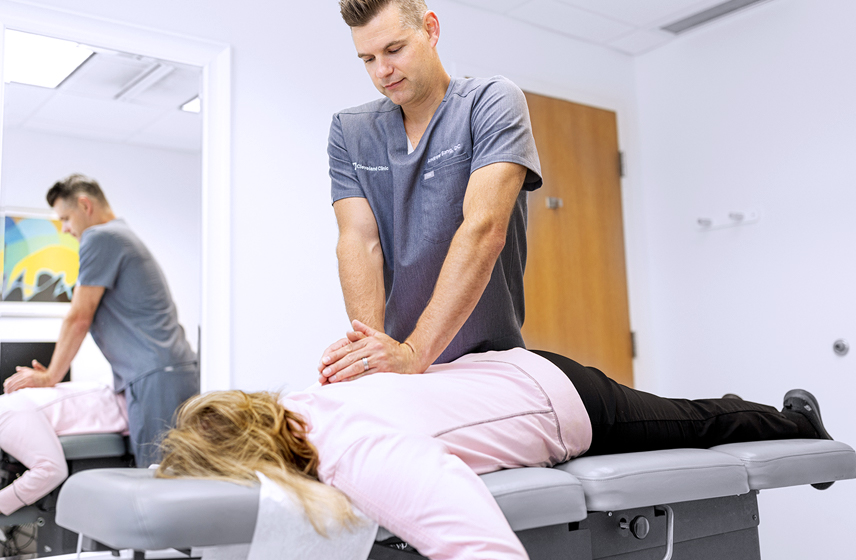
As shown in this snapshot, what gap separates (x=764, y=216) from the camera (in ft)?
10.5

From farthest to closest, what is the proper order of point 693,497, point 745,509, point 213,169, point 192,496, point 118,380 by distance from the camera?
point 213,169 → point 118,380 → point 745,509 → point 693,497 → point 192,496

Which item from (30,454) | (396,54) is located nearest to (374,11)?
(396,54)

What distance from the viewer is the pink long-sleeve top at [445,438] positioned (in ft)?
3.00

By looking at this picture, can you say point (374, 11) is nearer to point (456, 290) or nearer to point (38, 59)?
point (456, 290)

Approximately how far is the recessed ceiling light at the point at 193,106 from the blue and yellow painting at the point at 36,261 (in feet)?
1.88

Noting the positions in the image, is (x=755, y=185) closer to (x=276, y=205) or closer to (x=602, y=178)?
(x=602, y=178)

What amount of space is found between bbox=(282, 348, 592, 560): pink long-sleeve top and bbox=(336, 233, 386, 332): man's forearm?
0.91 ft

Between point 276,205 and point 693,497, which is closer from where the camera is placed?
point 693,497

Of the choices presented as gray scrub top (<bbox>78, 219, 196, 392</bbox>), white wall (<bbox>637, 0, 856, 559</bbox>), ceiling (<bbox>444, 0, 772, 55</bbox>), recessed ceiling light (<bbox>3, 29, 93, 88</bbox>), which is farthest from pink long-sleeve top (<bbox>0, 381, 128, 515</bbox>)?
white wall (<bbox>637, 0, 856, 559</bbox>)

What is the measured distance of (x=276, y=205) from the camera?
2.66 meters

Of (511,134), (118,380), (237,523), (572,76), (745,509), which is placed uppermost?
(572,76)

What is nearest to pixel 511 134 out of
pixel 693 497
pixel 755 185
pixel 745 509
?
pixel 693 497

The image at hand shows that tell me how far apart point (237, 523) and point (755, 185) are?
293 centimetres

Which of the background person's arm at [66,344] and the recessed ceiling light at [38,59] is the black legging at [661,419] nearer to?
the background person's arm at [66,344]
